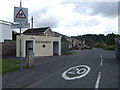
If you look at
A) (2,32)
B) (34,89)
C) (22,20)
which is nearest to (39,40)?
(2,32)

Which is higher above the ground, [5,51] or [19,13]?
[19,13]

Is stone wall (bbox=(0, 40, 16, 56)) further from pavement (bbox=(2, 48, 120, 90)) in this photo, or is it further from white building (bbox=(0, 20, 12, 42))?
pavement (bbox=(2, 48, 120, 90))

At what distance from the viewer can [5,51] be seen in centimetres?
2741

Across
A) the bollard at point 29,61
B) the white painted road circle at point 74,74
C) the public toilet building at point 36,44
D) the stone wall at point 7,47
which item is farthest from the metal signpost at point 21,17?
the stone wall at point 7,47

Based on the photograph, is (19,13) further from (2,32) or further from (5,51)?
(2,32)

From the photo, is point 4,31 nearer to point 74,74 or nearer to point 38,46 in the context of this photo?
point 38,46

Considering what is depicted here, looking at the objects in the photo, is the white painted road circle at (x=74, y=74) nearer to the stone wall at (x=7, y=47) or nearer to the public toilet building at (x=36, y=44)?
the public toilet building at (x=36, y=44)

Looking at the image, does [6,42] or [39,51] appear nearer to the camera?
[39,51]

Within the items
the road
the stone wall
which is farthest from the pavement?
the stone wall

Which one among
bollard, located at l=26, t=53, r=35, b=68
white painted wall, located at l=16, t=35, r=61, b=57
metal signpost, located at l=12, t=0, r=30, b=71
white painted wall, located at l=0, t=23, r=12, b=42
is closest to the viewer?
metal signpost, located at l=12, t=0, r=30, b=71

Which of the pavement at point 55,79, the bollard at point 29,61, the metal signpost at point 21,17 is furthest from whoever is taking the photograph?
the bollard at point 29,61

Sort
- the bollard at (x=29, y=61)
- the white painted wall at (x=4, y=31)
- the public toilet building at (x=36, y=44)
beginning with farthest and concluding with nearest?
1. the white painted wall at (x=4, y=31)
2. the public toilet building at (x=36, y=44)
3. the bollard at (x=29, y=61)

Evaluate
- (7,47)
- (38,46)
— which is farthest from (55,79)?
(7,47)

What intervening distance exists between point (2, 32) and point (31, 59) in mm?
21373
